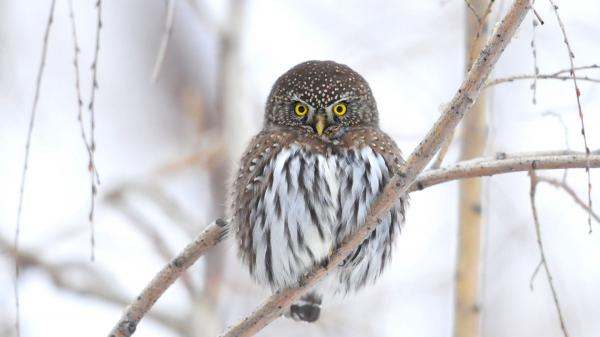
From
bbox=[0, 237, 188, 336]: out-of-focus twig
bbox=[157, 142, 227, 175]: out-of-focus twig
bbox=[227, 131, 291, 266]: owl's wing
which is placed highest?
bbox=[227, 131, 291, 266]: owl's wing

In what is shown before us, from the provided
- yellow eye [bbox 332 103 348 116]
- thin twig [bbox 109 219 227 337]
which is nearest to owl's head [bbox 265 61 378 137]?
yellow eye [bbox 332 103 348 116]

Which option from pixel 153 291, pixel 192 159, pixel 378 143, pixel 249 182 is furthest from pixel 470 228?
pixel 192 159

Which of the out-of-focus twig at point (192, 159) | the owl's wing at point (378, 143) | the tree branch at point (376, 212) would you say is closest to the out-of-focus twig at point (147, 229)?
the out-of-focus twig at point (192, 159)

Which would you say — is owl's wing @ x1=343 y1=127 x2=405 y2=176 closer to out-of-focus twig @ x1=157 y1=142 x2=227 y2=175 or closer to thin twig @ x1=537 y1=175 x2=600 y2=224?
thin twig @ x1=537 y1=175 x2=600 y2=224

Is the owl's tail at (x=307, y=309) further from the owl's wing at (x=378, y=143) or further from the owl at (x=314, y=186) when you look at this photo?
the owl's wing at (x=378, y=143)

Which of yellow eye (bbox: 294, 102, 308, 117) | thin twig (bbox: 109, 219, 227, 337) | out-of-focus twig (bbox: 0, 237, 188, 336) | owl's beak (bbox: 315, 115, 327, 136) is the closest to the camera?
thin twig (bbox: 109, 219, 227, 337)

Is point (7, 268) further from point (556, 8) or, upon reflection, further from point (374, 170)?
point (556, 8)

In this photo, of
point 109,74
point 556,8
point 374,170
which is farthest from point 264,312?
point 109,74
